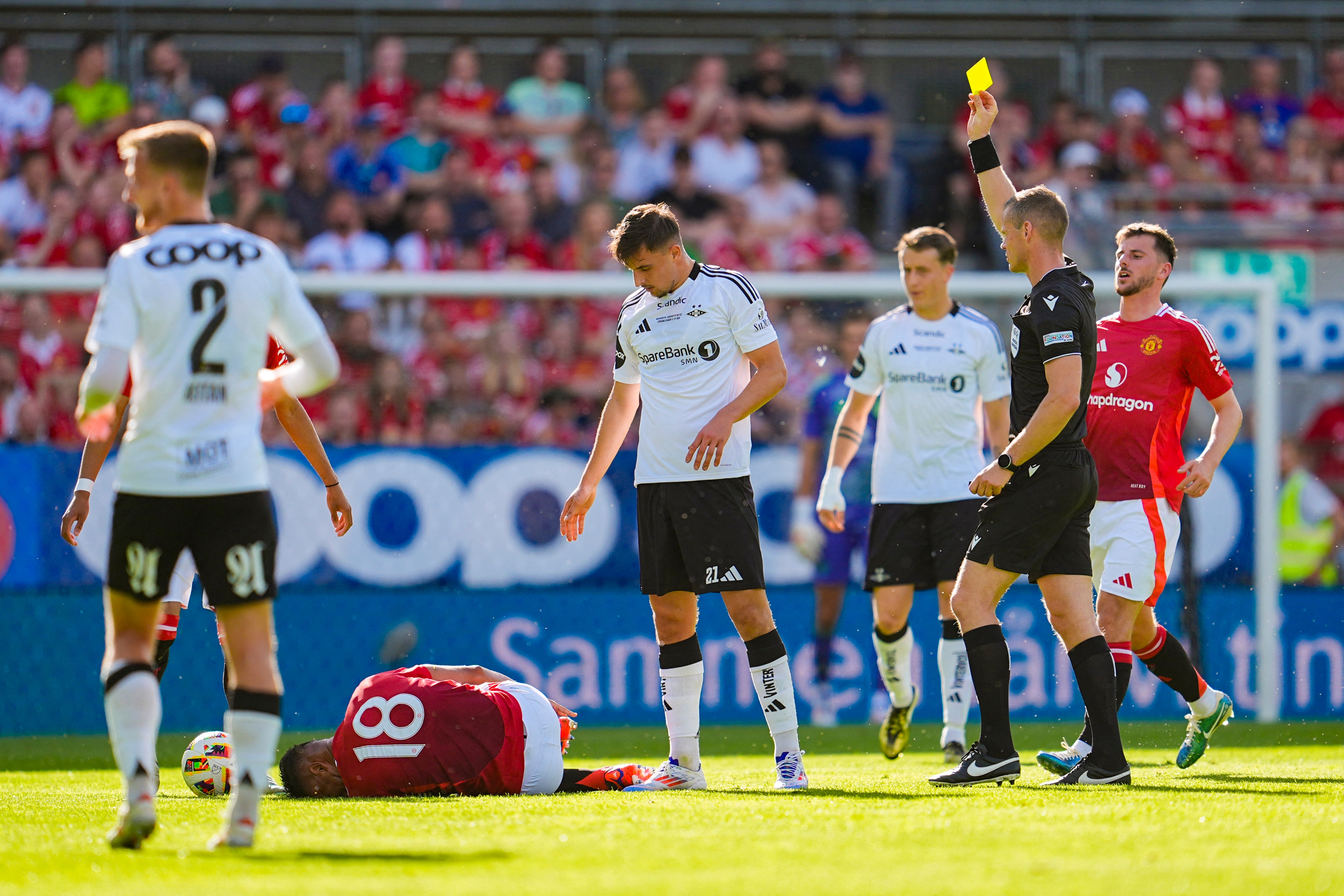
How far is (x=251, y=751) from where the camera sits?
4.28m

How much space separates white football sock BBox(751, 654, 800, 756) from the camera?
236 inches

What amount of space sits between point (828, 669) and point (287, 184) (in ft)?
23.5

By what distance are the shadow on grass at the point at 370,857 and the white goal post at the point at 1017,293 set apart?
683 centimetres

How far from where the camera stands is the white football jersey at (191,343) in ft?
13.9

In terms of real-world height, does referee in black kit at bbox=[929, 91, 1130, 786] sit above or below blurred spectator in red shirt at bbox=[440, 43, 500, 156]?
below

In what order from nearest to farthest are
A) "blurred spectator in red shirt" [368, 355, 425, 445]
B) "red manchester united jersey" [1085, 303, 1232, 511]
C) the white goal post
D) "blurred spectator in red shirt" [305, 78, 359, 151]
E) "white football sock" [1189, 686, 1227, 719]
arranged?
"red manchester united jersey" [1085, 303, 1232, 511] < "white football sock" [1189, 686, 1227, 719] < the white goal post < "blurred spectator in red shirt" [368, 355, 425, 445] < "blurred spectator in red shirt" [305, 78, 359, 151]

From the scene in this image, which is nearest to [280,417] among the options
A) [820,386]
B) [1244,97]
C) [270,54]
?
[820,386]

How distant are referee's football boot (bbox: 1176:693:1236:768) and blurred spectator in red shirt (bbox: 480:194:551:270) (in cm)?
790

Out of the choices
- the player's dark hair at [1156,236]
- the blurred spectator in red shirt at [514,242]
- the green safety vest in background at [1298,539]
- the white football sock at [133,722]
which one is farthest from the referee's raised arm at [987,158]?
the blurred spectator in red shirt at [514,242]

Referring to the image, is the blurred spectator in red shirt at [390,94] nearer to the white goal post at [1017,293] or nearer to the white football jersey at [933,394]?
the white goal post at [1017,293]

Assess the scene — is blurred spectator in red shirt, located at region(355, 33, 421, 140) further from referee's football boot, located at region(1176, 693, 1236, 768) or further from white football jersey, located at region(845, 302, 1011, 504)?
referee's football boot, located at region(1176, 693, 1236, 768)

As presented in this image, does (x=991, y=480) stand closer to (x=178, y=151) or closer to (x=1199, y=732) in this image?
(x=1199, y=732)

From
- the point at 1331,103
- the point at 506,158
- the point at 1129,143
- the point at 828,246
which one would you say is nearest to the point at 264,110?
the point at 506,158

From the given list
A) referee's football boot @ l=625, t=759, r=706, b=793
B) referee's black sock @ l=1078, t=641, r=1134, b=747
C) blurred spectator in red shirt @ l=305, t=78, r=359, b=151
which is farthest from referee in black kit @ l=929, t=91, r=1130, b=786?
blurred spectator in red shirt @ l=305, t=78, r=359, b=151
